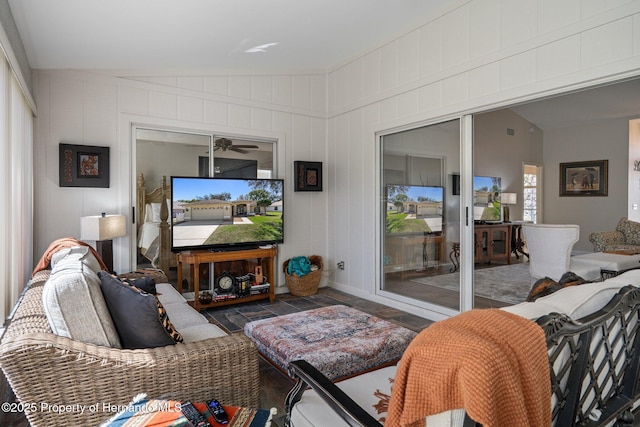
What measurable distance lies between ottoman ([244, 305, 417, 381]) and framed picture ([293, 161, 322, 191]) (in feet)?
8.09

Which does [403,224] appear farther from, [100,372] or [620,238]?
[100,372]

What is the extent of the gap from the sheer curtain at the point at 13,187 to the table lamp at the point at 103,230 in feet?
1.39

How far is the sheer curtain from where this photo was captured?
2209 mm

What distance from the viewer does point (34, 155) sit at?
11.2 ft

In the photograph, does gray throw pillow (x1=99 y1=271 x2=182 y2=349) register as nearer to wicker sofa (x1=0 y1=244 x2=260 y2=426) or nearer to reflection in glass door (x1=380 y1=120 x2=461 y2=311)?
wicker sofa (x1=0 y1=244 x2=260 y2=426)

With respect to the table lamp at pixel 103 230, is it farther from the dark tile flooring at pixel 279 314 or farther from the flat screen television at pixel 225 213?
the dark tile flooring at pixel 279 314

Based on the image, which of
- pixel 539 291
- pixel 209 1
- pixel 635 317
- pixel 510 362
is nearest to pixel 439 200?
pixel 539 291

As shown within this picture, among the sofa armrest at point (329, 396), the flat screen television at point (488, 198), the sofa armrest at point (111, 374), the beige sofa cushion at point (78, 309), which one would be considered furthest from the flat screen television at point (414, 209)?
the beige sofa cushion at point (78, 309)

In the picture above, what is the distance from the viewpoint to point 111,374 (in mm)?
1414

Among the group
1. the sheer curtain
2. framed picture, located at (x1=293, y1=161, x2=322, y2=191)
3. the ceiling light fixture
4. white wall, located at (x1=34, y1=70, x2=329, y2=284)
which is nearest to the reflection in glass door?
framed picture, located at (x1=293, y1=161, x2=322, y2=191)

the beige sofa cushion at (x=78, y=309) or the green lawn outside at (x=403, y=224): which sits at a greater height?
the green lawn outside at (x=403, y=224)

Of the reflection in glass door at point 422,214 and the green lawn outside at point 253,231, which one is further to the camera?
the green lawn outside at point 253,231

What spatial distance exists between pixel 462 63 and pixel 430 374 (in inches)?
134

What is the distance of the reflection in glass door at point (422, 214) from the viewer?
12.2ft
